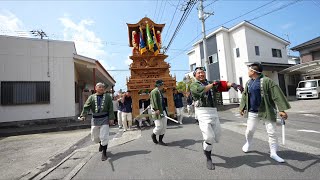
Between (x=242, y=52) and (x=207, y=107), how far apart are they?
20.7m

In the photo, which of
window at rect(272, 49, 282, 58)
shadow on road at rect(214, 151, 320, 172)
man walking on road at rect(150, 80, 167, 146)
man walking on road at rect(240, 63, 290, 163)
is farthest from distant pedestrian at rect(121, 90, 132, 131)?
window at rect(272, 49, 282, 58)

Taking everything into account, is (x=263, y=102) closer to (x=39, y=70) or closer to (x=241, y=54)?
(x=39, y=70)

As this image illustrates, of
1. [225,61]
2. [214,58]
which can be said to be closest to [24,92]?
[225,61]

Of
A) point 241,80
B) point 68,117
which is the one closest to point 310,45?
point 241,80

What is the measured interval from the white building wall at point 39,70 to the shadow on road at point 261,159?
1038cm

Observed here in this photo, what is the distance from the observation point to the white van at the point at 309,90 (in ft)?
62.6

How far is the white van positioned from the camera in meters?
19.1

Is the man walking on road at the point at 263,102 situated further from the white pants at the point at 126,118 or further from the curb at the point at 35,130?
the curb at the point at 35,130

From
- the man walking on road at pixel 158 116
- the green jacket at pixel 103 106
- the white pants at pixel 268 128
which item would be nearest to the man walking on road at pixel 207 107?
the white pants at pixel 268 128

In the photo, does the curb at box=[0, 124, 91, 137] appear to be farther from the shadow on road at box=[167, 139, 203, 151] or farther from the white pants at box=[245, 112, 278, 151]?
the white pants at box=[245, 112, 278, 151]

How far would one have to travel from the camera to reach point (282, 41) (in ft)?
84.1

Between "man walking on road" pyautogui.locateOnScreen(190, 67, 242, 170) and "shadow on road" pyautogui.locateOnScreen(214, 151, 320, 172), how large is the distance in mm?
467

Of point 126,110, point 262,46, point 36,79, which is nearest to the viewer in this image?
point 126,110

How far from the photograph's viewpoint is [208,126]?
4156 millimetres
